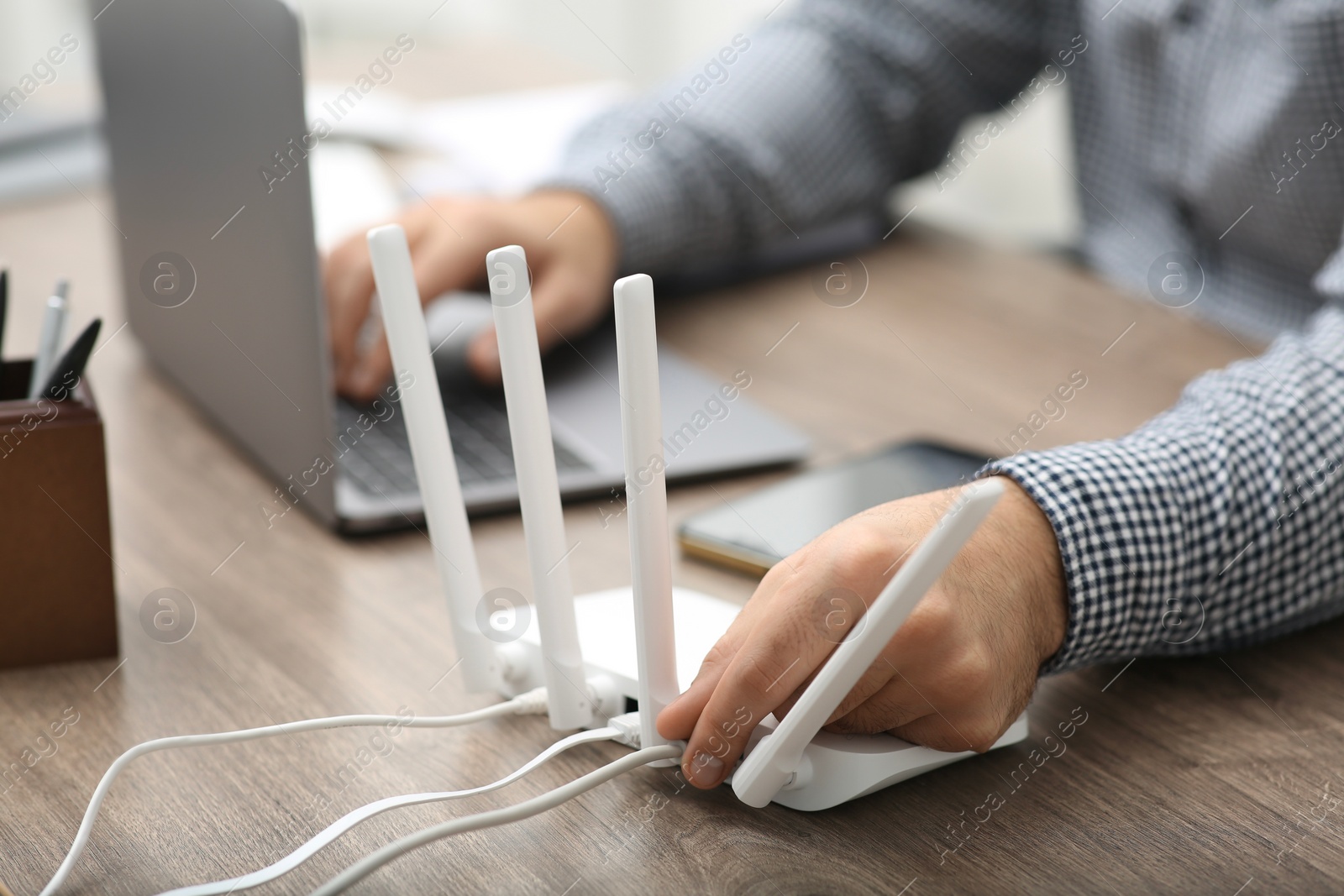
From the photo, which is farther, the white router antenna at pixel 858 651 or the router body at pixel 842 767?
the router body at pixel 842 767

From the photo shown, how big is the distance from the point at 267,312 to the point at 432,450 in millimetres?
251

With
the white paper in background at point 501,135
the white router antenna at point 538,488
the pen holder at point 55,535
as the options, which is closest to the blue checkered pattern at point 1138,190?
the white paper in background at point 501,135

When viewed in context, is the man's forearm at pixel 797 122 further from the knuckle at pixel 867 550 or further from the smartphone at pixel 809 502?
the knuckle at pixel 867 550

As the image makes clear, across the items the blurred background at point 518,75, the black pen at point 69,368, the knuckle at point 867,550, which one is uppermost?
the black pen at point 69,368

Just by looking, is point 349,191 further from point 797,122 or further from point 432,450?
point 432,450

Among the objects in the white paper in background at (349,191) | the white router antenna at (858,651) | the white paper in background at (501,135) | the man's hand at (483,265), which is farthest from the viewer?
the white paper in background at (501,135)

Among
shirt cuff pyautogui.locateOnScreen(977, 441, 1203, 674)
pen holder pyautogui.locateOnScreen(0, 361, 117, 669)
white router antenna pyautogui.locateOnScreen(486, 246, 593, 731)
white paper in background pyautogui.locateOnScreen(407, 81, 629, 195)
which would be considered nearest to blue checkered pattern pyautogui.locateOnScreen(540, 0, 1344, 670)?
shirt cuff pyautogui.locateOnScreen(977, 441, 1203, 674)

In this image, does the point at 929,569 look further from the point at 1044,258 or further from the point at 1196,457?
the point at 1044,258

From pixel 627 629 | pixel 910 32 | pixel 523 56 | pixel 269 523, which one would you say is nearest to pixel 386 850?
pixel 627 629

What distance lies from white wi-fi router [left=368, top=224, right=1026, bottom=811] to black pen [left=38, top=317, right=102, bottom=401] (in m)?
0.17

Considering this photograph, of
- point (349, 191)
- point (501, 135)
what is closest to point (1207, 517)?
point (349, 191)

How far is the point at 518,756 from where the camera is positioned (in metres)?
0.54

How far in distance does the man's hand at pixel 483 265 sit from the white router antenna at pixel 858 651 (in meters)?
0.48

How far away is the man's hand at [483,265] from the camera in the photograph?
0.92 meters
